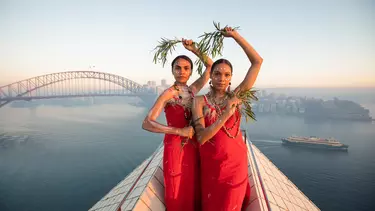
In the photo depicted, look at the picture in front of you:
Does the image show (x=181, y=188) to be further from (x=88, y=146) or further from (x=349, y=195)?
(x=88, y=146)

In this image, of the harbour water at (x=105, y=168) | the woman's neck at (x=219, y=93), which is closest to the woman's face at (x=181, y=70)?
the woman's neck at (x=219, y=93)

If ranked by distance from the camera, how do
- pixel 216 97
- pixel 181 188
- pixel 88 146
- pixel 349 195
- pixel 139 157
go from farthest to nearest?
pixel 88 146, pixel 139 157, pixel 349 195, pixel 181 188, pixel 216 97

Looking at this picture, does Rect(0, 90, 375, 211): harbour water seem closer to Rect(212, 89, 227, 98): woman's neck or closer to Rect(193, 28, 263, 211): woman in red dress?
Rect(193, 28, 263, 211): woman in red dress

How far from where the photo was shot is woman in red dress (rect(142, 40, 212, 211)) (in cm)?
311

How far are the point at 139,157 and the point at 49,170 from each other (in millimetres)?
15626

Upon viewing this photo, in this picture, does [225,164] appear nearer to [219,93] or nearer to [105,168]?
[219,93]

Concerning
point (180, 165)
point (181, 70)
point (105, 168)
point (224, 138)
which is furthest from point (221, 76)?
point (105, 168)

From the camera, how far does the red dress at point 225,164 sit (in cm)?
279

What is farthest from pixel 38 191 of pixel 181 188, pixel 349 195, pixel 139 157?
pixel 349 195

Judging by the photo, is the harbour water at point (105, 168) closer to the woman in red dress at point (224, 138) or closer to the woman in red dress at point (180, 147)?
the woman in red dress at point (180, 147)

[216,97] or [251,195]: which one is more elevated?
[216,97]

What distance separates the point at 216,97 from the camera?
9.46 feet

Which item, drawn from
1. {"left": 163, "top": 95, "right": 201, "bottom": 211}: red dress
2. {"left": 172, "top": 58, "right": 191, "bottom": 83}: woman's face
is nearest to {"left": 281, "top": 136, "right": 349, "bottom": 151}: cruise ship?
{"left": 163, "top": 95, "right": 201, "bottom": 211}: red dress

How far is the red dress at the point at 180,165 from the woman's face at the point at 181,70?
393 millimetres
